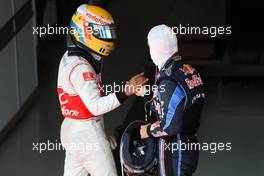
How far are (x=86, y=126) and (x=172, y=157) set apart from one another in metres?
0.45

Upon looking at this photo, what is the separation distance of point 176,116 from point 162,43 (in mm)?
315

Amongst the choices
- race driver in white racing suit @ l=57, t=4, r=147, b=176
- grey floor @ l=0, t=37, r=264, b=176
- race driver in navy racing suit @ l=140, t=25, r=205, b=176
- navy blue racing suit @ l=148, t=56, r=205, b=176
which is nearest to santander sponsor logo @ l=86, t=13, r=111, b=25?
race driver in white racing suit @ l=57, t=4, r=147, b=176

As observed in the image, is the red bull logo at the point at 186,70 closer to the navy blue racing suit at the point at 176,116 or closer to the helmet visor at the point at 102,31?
the navy blue racing suit at the point at 176,116

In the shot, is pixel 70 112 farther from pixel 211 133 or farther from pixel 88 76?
pixel 211 133

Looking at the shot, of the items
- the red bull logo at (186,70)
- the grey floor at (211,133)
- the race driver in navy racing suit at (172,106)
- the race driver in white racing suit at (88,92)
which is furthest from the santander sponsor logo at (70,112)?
the grey floor at (211,133)

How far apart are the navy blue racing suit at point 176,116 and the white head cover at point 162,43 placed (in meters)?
0.03

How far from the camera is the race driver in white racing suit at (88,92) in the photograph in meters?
2.56

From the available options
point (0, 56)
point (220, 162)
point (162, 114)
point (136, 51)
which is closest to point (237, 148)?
point (220, 162)

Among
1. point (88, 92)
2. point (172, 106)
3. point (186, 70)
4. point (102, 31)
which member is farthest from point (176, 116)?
point (102, 31)

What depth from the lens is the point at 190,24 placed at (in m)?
8.23

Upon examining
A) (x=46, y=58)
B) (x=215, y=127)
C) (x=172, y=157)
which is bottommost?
(x=215, y=127)

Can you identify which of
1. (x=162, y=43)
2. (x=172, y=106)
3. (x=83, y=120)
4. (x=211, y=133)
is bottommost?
(x=211, y=133)

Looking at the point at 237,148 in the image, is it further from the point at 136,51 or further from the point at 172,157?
the point at 136,51

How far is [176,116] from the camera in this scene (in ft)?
7.90
